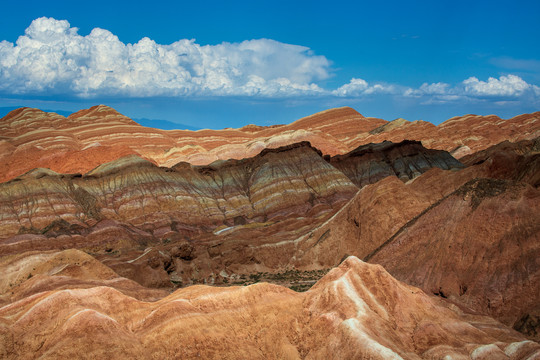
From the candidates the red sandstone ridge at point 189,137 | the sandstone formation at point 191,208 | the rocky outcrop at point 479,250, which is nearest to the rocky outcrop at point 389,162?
the sandstone formation at point 191,208

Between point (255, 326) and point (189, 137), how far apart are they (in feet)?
302

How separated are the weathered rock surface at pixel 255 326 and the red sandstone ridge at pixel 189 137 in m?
66.4

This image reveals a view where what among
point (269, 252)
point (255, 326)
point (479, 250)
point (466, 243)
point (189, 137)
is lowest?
point (269, 252)

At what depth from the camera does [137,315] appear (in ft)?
65.5

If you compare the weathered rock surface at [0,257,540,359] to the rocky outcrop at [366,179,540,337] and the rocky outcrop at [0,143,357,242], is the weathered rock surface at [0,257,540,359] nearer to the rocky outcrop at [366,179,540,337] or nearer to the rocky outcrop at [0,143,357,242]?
the rocky outcrop at [366,179,540,337]

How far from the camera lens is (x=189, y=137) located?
4316 inches

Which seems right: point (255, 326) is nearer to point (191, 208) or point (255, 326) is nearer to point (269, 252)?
point (269, 252)

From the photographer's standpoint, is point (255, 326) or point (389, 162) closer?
point (255, 326)

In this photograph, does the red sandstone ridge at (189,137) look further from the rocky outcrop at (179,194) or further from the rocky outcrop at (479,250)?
the rocky outcrop at (479,250)

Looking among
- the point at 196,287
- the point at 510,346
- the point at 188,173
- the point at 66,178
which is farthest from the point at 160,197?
the point at 510,346

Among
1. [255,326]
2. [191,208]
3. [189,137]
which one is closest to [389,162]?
[191,208]

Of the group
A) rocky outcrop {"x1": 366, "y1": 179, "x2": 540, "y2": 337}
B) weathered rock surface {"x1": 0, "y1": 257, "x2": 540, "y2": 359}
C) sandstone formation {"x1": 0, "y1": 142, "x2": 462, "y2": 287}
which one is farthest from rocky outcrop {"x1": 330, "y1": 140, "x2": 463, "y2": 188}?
weathered rock surface {"x1": 0, "y1": 257, "x2": 540, "y2": 359}

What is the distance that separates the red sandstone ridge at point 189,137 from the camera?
88188 mm

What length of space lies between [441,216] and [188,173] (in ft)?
127
